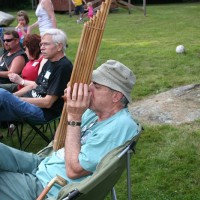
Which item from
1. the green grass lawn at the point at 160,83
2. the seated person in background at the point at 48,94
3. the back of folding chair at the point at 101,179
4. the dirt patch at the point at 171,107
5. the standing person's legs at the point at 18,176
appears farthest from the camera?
the dirt patch at the point at 171,107

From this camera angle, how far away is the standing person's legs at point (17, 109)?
13.1 ft

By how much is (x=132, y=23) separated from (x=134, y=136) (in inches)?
542

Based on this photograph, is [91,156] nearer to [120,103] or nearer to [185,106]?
[120,103]

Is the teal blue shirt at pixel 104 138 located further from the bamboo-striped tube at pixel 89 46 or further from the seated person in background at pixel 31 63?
the seated person in background at pixel 31 63

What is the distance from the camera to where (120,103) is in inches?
103

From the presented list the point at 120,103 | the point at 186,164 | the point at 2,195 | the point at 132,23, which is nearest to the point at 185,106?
A: the point at 186,164

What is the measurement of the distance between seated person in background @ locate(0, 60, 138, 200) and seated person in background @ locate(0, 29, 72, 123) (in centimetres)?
127

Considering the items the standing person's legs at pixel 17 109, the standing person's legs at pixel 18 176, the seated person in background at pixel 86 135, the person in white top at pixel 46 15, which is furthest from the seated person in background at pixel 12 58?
the seated person in background at pixel 86 135

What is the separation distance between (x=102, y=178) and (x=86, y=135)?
567mm

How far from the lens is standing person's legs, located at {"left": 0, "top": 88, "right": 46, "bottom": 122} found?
401 centimetres

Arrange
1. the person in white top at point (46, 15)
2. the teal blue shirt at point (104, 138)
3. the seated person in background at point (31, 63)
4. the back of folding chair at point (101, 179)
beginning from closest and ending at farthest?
the back of folding chair at point (101, 179), the teal blue shirt at point (104, 138), the seated person in background at point (31, 63), the person in white top at point (46, 15)

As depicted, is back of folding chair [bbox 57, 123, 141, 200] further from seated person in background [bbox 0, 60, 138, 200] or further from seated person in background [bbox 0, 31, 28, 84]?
seated person in background [bbox 0, 31, 28, 84]

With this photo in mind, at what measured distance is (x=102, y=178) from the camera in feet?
7.07

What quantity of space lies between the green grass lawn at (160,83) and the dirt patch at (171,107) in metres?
0.21
